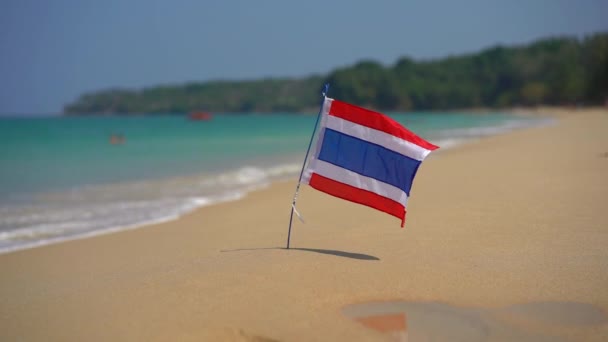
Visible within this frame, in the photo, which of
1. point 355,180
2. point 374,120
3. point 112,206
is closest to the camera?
point 374,120

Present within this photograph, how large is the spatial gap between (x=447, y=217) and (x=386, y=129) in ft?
8.12

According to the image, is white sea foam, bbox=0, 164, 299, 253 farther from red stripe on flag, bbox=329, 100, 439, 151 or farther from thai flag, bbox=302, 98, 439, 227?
red stripe on flag, bbox=329, 100, 439, 151

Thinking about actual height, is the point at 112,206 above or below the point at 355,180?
below

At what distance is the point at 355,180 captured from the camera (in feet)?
20.2

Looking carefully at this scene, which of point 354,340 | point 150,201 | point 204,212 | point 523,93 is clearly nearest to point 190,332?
point 354,340

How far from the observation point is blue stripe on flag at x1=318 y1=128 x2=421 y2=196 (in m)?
5.98

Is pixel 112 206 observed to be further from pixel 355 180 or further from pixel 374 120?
pixel 374 120

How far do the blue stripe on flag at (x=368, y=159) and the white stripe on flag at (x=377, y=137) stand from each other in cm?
4

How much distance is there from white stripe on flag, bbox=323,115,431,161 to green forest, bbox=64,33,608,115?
9397 centimetres

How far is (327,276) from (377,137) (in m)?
1.60

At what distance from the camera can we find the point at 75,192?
14148 millimetres

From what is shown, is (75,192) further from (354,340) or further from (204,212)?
(354,340)

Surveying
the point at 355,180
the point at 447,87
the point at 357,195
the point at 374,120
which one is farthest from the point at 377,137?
the point at 447,87

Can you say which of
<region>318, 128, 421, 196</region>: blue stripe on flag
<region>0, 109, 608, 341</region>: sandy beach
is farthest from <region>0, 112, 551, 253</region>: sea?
<region>318, 128, 421, 196</region>: blue stripe on flag
